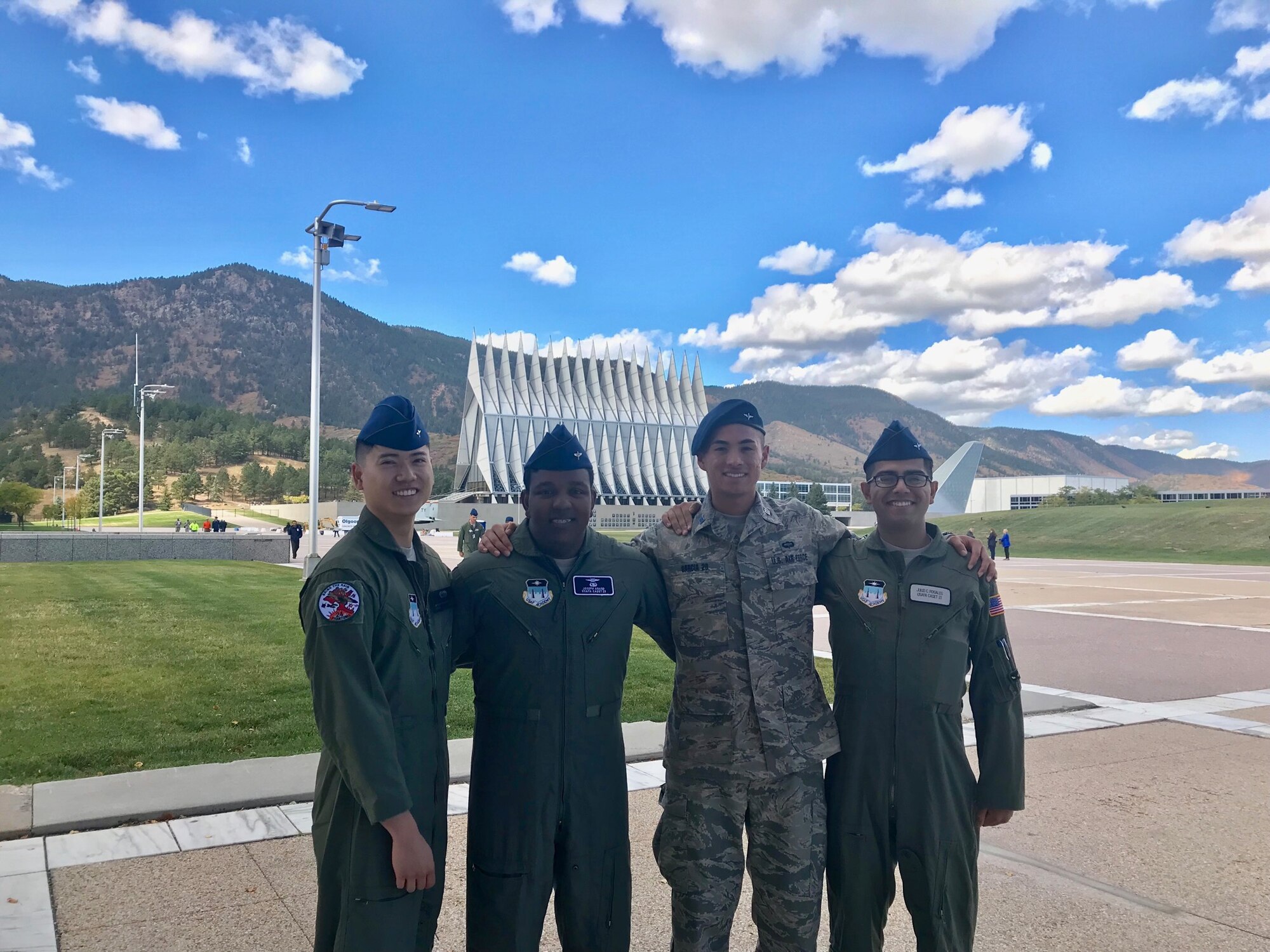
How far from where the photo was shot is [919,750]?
9.93ft

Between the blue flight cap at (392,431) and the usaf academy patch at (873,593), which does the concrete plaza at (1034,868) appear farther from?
the blue flight cap at (392,431)

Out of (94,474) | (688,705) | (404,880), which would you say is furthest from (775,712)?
(94,474)

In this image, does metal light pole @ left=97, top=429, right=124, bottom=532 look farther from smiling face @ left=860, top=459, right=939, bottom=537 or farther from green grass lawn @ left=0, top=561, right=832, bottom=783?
smiling face @ left=860, top=459, right=939, bottom=537

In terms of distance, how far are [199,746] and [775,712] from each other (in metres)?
5.18

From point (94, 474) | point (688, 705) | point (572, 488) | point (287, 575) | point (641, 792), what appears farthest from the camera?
point (94, 474)

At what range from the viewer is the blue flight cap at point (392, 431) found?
284cm

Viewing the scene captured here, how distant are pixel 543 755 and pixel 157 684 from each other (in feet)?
23.3

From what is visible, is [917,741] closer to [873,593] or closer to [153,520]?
[873,593]

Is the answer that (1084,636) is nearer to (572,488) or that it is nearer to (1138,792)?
(1138,792)

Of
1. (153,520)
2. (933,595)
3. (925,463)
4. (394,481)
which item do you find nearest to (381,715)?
(394,481)

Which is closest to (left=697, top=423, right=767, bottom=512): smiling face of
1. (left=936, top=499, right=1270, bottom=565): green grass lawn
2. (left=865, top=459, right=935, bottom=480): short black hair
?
(left=865, top=459, right=935, bottom=480): short black hair

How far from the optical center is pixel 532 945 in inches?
111

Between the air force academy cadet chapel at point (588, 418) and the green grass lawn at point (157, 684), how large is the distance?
7511 cm

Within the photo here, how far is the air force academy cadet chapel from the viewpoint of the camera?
305ft
